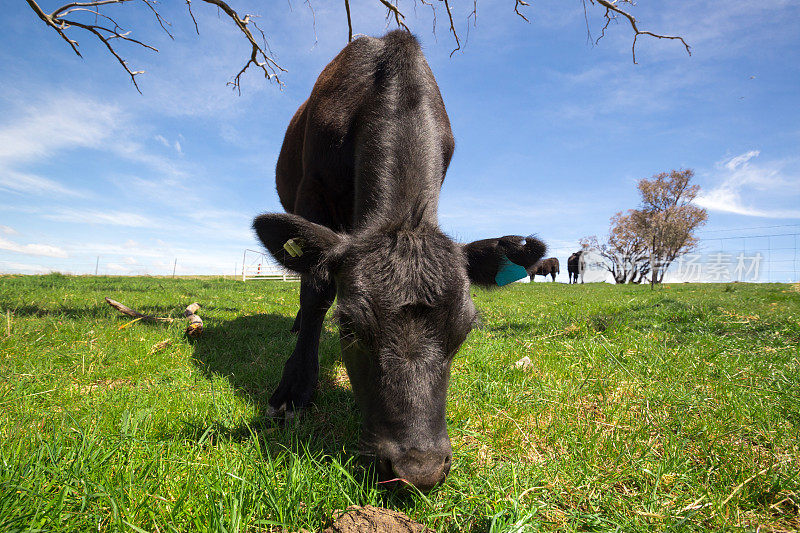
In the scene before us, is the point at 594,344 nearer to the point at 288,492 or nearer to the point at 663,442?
the point at 663,442

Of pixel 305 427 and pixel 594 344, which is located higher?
pixel 594 344

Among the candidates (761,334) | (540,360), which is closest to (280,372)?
(540,360)

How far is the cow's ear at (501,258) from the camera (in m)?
2.70

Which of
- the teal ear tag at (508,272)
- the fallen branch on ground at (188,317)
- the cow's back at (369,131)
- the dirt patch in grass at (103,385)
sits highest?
the cow's back at (369,131)

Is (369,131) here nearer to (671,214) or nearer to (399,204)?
(399,204)

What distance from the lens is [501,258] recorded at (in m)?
2.76

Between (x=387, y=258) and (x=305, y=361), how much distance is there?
1.49 meters

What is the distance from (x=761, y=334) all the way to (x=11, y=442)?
24.8 ft

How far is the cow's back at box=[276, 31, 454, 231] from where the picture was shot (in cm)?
324

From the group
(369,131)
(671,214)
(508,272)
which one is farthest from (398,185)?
(671,214)

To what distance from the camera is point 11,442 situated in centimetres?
193

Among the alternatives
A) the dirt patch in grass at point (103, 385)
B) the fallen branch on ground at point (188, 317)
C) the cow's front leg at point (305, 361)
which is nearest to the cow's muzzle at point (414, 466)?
the cow's front leg at point (305, 361)

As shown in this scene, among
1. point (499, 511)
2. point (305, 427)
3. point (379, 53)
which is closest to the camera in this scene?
point (499, 511)

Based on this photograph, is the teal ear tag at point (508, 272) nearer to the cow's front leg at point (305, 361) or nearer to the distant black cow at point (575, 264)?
the cow's front leg at point (305, 361)
